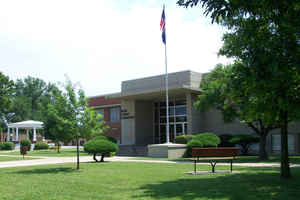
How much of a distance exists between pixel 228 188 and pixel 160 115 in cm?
2891

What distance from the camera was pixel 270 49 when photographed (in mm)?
9312

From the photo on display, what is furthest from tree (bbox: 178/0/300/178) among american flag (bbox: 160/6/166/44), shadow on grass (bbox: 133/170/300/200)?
american flag (bbox: 160/6/166/44)

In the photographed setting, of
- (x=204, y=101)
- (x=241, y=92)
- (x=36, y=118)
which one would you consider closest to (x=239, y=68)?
(x=241, y=92)

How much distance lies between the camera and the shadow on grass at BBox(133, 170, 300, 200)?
8.16 meters

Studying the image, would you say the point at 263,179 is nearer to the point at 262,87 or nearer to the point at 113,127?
the point at 262,87

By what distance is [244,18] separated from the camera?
34.8ft

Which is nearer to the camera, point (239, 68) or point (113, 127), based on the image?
point (239, 68)

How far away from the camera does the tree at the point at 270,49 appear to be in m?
8.73

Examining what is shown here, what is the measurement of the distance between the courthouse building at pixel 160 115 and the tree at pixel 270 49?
19.9 m

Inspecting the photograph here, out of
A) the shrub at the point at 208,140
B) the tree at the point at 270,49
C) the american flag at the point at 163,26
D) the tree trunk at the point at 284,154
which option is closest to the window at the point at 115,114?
the american flag at the point at 163,26

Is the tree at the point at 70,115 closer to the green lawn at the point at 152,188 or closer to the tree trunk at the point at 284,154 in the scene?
the green lawn at the point at 152,188

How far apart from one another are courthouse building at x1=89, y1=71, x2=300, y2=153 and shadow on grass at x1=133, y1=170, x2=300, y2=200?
19210mm

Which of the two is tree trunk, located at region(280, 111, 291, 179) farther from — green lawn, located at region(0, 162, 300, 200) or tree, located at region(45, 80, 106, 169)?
tree, located at region(45, 80, 106, 169)

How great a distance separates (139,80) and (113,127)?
8.71 m
